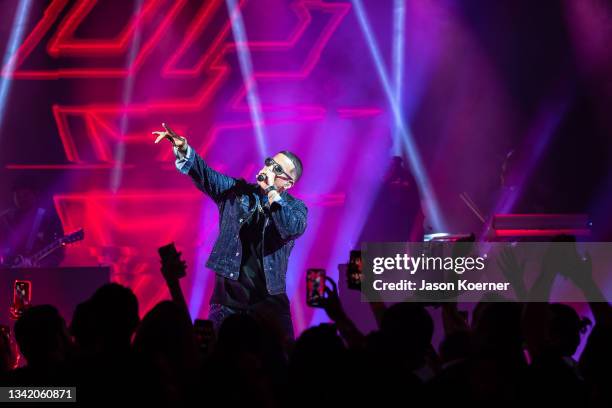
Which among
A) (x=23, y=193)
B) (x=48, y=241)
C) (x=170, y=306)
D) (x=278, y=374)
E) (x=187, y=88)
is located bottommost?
(x=278, y=374)

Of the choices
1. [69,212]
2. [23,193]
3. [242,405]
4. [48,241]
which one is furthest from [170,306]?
[69,212]

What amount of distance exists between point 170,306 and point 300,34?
8.22 metres

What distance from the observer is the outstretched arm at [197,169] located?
201 inches

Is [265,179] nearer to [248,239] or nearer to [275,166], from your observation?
[275,166]

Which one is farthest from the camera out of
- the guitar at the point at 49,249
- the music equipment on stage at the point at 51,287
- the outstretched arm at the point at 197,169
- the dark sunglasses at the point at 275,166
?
the guitar at the point at 49,249

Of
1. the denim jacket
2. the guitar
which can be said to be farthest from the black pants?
the guitar

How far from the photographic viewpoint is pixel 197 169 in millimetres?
5203

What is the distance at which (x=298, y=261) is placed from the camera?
10016 mm

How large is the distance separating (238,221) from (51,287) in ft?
5.86

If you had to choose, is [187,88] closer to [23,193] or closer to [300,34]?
[300,34]

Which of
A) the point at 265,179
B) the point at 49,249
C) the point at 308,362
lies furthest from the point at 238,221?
the point at 49,249

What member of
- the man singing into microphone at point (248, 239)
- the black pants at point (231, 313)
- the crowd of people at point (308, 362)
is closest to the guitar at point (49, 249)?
the man singing into microphone at point (248, 239)

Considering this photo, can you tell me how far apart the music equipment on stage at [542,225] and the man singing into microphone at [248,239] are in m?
2.89

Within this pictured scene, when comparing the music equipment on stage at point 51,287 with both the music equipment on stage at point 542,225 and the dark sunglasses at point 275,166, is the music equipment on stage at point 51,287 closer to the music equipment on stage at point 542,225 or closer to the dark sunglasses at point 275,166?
the dark sunglasses at point 275,166
